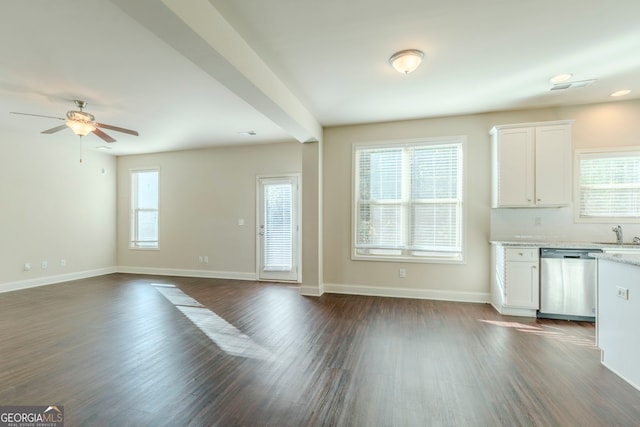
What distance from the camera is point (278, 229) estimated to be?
243 inches

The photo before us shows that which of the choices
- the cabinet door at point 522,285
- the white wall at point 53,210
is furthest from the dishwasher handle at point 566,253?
the white wall at point 53,210

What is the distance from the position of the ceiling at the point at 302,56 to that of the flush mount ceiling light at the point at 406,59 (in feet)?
0.27

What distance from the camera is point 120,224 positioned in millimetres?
7246

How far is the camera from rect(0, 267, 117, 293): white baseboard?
523cm

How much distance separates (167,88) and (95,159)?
4.64 meters

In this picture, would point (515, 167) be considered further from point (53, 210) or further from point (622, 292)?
point (53, 210)

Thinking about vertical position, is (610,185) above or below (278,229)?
above

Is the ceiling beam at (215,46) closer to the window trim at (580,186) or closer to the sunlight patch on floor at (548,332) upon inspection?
the sunlight patch on floor at (548,332)

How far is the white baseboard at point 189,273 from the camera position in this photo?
20.8ft

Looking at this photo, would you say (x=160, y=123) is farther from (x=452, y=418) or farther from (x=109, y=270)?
(x=452, y=418)

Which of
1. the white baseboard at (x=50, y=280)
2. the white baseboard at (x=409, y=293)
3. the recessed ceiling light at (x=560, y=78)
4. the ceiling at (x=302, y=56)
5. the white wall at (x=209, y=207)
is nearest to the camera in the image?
the ceiling at (x=302, y=56)

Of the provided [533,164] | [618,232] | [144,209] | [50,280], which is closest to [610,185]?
[618,232]

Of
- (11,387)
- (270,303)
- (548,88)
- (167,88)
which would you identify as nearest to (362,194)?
(270,303)

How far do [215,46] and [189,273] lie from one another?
220 inches
